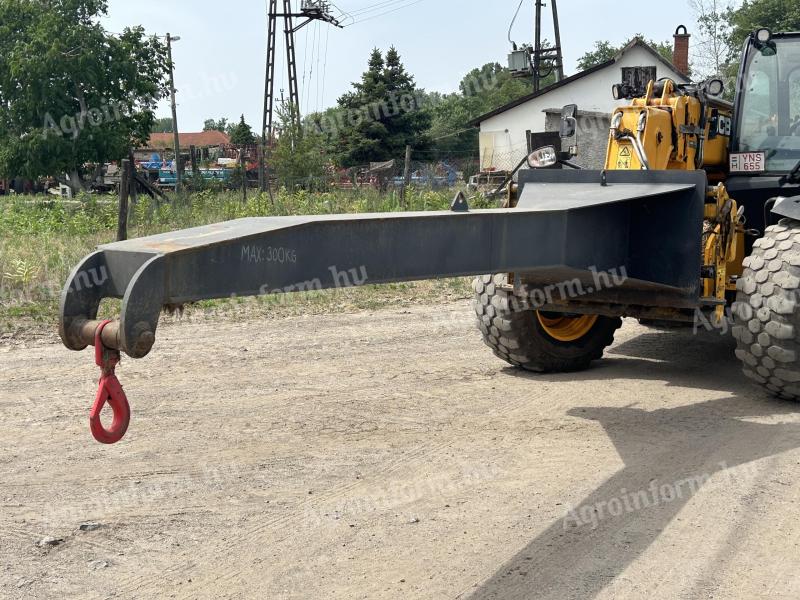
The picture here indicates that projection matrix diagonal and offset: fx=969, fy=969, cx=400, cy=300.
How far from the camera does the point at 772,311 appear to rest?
5.59 m

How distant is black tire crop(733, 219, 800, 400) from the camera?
5555 millimetres

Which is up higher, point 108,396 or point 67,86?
point 67,86

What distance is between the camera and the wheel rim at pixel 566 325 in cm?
690

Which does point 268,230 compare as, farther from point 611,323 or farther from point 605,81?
point 605,81

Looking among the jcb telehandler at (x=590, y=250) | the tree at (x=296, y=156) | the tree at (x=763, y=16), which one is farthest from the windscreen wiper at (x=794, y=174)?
the tree at (x=763, y=16)

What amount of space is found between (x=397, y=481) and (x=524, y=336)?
7.39 ft

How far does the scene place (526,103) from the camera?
37.2m

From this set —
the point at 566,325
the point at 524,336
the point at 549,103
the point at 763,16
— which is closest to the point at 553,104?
the point at 549,103

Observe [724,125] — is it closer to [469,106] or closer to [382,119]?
[382,119]

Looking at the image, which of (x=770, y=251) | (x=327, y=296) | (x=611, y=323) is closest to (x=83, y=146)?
(x=327, y=296)

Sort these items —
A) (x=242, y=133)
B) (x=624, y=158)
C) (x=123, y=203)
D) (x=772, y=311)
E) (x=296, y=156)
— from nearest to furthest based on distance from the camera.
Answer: (x=772, y=311), (x=624, y=158), (x=123, y=203), (x=296, y=156), (x=242, y=133)

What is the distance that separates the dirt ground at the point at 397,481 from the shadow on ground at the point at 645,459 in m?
0.01

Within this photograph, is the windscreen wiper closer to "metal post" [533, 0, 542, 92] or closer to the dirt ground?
the dirt ground

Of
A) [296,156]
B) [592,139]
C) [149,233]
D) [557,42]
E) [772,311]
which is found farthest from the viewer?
[557,42]
